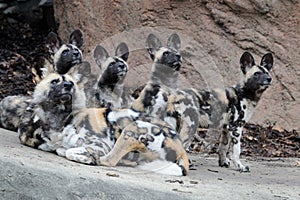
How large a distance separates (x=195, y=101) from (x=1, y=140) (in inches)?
75.6

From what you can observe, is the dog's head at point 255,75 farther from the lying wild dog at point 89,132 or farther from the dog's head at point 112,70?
the lying wild dog at point 89,132

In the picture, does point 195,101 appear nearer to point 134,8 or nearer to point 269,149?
point 269,149

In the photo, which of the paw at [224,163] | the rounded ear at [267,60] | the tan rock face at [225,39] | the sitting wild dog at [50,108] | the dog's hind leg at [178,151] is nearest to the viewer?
Answer: the dog's hind leg at [178,151]

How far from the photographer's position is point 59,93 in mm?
5301

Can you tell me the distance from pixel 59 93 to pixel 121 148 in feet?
2.34

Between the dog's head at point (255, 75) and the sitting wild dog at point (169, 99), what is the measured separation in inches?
20.1

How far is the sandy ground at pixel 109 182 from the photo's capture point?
12.0 ft

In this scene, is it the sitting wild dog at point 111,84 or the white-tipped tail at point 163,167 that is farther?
the sitting wild dog at point 111,84

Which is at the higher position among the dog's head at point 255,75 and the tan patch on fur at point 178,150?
the dog's head at point 255,75

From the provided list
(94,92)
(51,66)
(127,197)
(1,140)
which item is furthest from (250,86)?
(127,197)

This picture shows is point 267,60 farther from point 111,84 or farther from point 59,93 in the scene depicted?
point 59,93

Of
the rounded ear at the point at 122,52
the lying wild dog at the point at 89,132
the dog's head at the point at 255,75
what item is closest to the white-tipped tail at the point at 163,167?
the lying wild dog at the point at 89,132

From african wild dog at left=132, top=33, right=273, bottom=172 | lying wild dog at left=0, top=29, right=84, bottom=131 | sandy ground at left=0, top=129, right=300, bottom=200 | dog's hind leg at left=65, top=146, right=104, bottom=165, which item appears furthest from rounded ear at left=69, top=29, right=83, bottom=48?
dog's hind leg at left=65, top=146, right=104, bottom=165

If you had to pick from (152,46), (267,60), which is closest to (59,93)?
(152,46)
